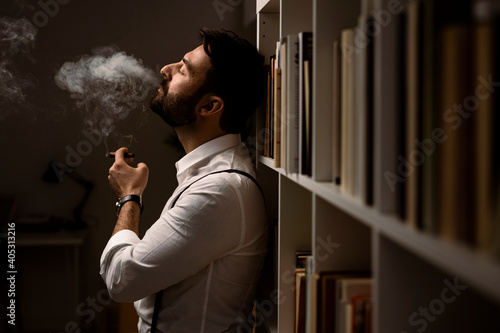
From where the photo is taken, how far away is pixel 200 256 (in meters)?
1.42

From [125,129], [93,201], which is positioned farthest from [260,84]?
[93,201]

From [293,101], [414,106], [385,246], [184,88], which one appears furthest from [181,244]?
[414,106]

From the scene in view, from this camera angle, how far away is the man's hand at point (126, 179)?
183 cm

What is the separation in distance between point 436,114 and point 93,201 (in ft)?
6.76

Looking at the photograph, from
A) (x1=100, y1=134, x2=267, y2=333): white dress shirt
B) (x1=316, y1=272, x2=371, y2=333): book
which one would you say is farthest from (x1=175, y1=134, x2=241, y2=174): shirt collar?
(x1=316, y1=272, x2=371, y2=333): book

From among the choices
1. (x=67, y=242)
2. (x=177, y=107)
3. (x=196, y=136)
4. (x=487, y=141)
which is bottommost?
(x=67, y=242)

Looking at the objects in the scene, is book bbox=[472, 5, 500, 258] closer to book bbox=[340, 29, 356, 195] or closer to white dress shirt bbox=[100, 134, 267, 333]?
book bbox=[340, 29, 356, 195]

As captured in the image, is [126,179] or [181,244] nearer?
[181,244]

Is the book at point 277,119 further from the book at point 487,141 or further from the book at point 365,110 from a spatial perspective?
the book at point 487,141

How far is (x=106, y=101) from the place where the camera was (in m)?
2.32

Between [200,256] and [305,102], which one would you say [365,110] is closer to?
[305,102]

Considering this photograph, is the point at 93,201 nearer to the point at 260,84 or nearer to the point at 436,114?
the point at 260,84

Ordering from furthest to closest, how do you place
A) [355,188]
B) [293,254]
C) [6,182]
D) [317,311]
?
[6,182]
[293,254]
[317,311]
[355,188]

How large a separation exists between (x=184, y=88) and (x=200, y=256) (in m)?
0.70
